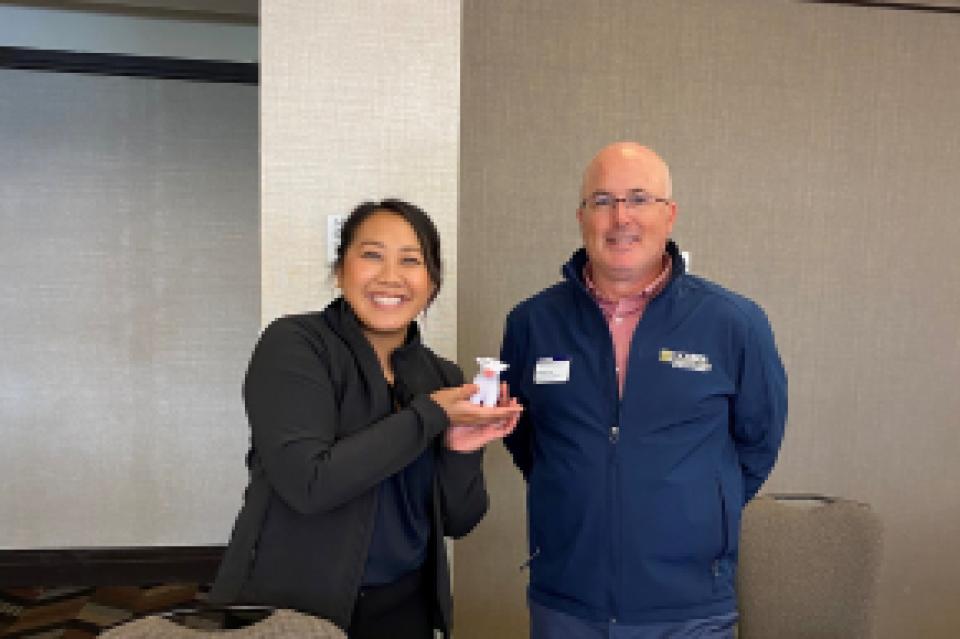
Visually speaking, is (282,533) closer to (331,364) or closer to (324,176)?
(331,364)

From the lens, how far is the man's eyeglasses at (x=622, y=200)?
1.72 metres

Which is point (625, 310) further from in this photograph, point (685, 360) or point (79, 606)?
point (79, 606)

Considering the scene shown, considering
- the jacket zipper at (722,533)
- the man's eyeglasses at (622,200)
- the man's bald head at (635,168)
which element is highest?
the man's bald head at (635,168)

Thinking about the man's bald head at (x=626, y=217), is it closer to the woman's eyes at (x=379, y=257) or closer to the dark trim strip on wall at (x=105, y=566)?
the woman's eyes at (x=379, y=257)

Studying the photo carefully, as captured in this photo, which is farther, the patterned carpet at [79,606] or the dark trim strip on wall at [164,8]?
the dark trim strip on wall at [164,8]

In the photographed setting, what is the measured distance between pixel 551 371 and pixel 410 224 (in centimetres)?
50

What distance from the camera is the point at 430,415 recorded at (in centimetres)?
138

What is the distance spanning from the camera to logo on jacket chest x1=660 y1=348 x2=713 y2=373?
170cm

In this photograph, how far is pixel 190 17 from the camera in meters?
4.04

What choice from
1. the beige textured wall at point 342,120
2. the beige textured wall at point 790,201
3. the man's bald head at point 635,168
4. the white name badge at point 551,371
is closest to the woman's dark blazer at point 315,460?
the white name badge at point 551,371

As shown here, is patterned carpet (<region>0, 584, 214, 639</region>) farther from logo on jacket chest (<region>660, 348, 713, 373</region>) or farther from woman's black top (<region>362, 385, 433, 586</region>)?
logo on jacket chest (<region>660, 348, 713, 373</region>)

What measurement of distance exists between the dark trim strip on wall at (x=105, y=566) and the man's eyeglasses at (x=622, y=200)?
334 centimetres

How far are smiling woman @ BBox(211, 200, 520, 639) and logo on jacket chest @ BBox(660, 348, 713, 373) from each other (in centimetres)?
37

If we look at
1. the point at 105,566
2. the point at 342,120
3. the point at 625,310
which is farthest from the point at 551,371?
the point at 105,566
